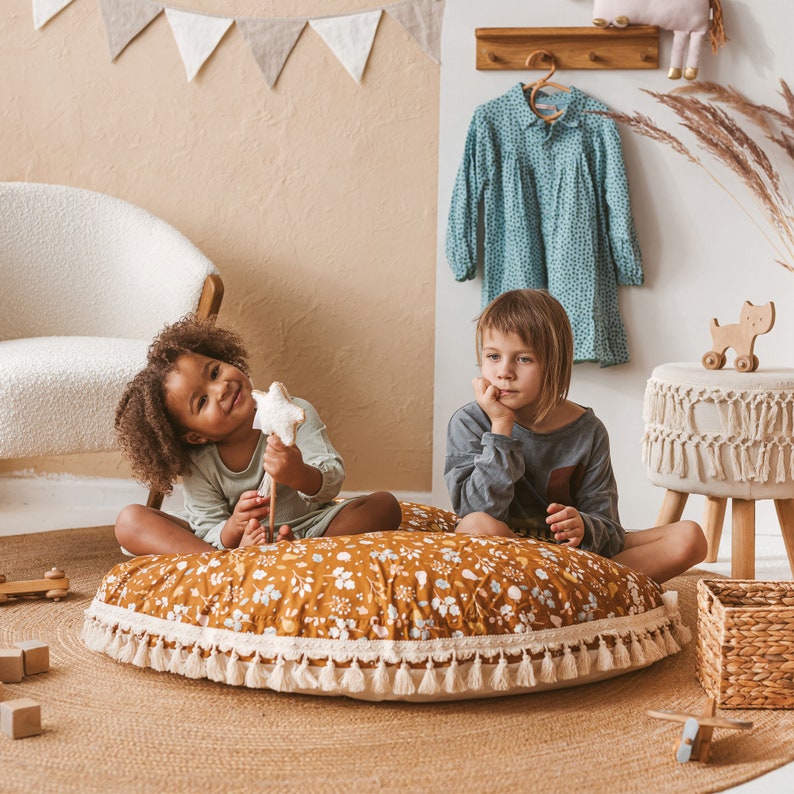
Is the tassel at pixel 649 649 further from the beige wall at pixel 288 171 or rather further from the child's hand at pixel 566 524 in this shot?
the beige wall at pixel 288 171

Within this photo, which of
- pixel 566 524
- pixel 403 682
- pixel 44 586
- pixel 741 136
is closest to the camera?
pixel 403 682

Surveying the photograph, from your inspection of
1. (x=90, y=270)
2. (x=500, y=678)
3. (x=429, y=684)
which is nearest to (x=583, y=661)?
(x=500, y=678)

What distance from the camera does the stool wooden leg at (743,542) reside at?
2193 millimetres

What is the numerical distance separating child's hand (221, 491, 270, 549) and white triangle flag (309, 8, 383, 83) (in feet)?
4.89

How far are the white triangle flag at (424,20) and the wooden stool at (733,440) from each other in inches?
44.5

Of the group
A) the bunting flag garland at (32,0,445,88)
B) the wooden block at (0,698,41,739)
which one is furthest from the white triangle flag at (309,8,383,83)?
the wooden block at (0,698,41,739)

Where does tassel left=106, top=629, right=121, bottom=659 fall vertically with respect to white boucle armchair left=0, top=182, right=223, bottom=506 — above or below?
below

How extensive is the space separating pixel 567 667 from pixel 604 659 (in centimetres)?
7

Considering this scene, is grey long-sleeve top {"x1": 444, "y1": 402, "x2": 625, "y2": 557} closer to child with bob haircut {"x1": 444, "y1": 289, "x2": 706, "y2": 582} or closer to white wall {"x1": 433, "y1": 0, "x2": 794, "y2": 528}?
child with bob haircut {"x1": 444, "y1": 289, "x2": 706, "y2": 582}

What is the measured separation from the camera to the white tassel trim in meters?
1.37

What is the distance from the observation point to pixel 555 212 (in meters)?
2.64

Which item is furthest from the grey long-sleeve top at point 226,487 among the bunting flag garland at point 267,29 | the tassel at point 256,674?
the bunting flag garland at point 267,29

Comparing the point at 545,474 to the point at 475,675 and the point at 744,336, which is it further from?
the point at 744,336

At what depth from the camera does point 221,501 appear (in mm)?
1903
